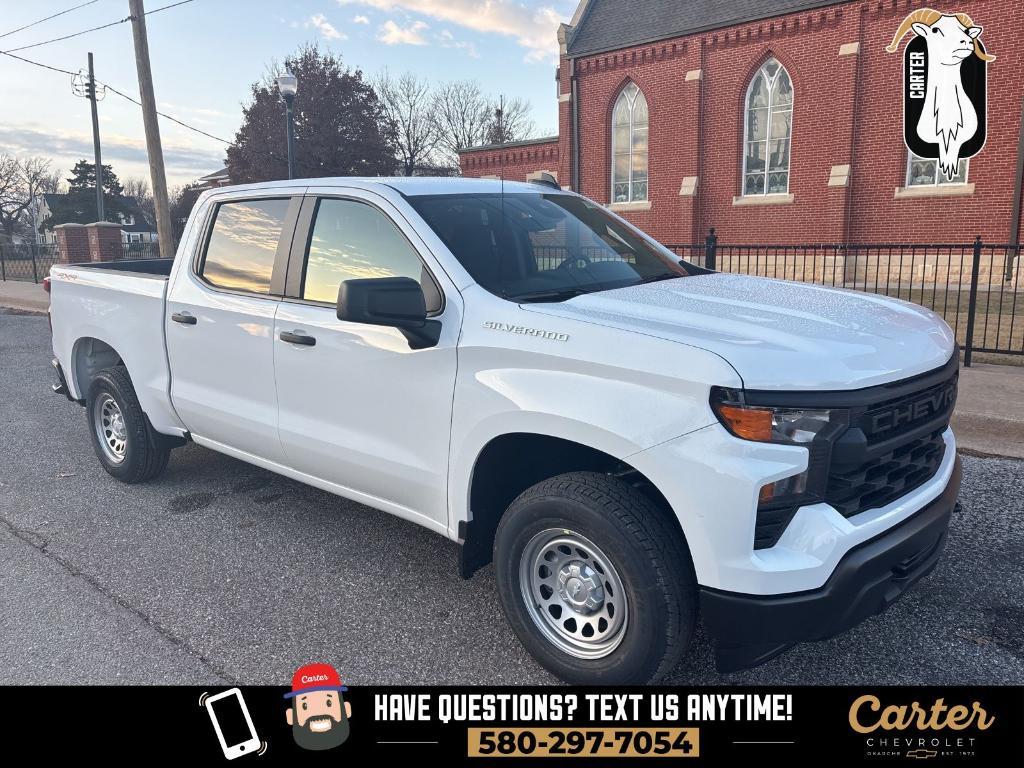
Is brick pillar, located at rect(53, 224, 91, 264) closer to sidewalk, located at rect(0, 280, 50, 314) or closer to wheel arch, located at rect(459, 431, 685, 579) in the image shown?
sidewalk, located at rect(0, 280, 50, 314)

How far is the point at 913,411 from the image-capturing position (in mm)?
2719

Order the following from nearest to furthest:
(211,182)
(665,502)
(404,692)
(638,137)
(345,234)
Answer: (665,502), (404,692), (345,234), (638,137), (211,182)

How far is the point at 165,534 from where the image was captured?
14.9 ft

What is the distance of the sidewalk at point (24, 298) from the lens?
18.0 meters

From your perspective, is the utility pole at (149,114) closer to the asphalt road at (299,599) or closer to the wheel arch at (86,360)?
the wheel arch at (86,360)

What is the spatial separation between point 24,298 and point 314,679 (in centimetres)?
2013

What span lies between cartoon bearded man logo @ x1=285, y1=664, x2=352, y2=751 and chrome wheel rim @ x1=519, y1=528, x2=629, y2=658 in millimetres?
789

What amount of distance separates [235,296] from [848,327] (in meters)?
3.11

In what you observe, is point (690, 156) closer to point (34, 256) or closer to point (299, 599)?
point (299, 599)

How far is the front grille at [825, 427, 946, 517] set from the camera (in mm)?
2490

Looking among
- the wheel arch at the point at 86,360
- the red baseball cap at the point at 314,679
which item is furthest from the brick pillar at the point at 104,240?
the red baseball cap at the point at 314,679

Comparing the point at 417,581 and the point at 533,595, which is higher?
the point at 533,595

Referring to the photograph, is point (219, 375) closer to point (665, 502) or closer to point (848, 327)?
point (665, 502)

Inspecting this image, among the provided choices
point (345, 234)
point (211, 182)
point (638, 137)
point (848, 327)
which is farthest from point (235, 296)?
point (211, 182)
